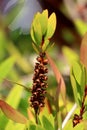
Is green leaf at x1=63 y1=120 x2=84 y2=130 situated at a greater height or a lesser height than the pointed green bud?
lesser

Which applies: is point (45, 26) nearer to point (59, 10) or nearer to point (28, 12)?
point (28, 12)

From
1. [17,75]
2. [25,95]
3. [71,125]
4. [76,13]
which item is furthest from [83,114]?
[76,13]

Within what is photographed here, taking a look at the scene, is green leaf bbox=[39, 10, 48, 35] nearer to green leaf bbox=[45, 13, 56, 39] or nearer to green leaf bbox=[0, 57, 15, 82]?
green leaf bbox=[45, 13, 56, 39]

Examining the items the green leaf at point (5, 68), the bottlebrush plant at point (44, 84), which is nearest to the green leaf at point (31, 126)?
the bottlebrush plant at point (44, 84)

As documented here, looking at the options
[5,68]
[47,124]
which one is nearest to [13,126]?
[47,124]

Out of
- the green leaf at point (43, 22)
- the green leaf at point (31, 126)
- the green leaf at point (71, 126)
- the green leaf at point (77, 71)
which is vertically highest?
the green leaf at point (43, 22)

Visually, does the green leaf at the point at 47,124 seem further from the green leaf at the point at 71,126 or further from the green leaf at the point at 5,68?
the green leaf at the point at 5,68

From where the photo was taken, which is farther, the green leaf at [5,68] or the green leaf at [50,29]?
the green leaf at [5,68]

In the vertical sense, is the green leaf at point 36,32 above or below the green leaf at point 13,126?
above

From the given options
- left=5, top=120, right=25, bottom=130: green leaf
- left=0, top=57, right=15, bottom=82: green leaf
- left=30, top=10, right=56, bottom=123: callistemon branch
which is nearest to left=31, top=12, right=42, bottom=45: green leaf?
left=30, top=10, right=56, bottom=123: callistemon branch
